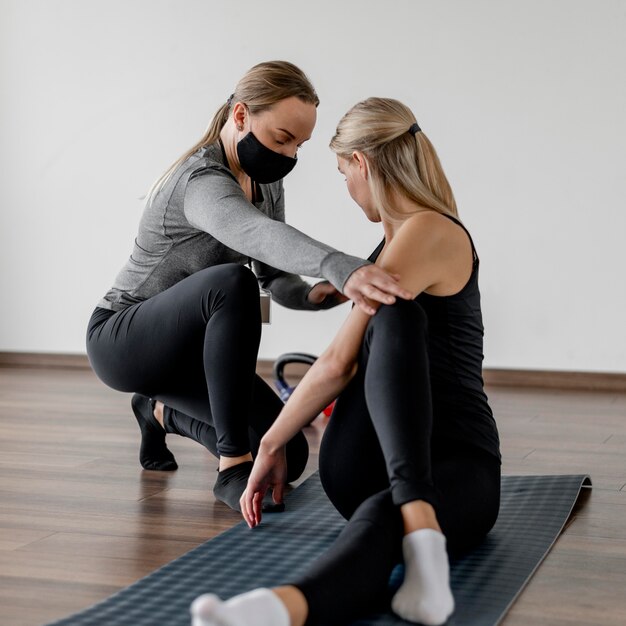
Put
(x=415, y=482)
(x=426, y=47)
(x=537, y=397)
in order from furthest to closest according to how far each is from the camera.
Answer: (x=426, y=47)
(x=537, y=397)
(x=415, y=482)

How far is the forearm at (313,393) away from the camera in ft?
5.52

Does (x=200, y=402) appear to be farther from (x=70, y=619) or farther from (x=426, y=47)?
(x=426, y=47)

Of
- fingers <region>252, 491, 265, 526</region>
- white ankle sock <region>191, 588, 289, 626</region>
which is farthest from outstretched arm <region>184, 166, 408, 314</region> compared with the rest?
white ankle sock <region>191, 588, 289, 626</region>

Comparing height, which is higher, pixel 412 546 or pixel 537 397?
pixel 412 546

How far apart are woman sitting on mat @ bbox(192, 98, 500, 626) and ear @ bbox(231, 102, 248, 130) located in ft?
1.65

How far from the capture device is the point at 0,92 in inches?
205

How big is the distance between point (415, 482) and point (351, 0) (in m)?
3.70

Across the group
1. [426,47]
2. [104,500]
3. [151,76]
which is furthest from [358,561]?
[151,76]

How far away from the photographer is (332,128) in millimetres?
4793

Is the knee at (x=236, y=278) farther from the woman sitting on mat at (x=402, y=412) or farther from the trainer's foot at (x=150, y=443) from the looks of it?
the trainer's foot at (x=150, y=443)

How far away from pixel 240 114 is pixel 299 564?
107cm

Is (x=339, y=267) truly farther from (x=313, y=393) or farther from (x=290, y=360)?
(x=290, y=360)

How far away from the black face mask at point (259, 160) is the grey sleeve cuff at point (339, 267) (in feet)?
1.92

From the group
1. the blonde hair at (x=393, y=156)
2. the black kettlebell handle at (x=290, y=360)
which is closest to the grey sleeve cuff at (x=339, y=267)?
the blonde hair at (x=393, y=156)
